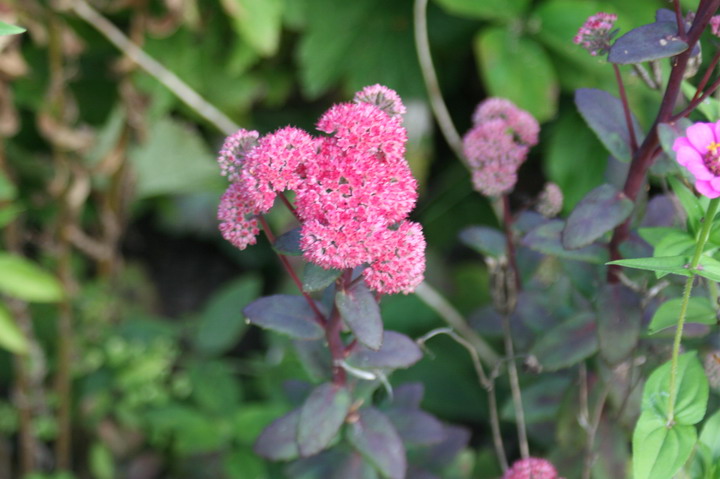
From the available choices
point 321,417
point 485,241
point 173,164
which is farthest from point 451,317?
point 173,164

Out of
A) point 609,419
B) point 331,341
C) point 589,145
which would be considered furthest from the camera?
point 589,145

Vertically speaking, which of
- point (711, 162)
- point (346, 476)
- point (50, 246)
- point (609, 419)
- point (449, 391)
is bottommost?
point (449, 391)

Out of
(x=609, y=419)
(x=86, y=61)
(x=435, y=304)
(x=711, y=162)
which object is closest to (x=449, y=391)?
(x=435, y=304)

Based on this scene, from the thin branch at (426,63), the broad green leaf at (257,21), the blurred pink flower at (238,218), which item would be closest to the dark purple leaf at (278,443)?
the blurred pink flower at (238,218)

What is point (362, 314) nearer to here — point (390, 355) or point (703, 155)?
point (390, 355)

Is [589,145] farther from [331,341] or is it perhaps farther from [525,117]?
[331,341]

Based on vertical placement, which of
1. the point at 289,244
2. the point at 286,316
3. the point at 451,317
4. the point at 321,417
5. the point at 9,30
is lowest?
the point at 451,317
